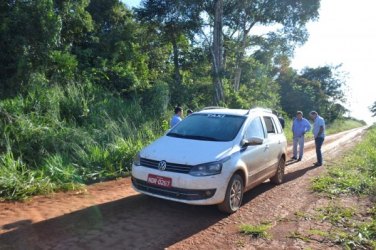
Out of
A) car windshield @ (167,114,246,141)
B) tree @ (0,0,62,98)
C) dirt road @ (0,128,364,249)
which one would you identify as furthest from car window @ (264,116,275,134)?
tree @ (0,0,62,98)

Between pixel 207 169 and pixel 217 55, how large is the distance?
48.3 feet

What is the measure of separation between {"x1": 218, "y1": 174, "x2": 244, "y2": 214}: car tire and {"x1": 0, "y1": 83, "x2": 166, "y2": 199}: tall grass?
325cm

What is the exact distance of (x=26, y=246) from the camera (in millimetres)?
4574

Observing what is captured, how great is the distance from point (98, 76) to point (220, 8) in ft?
25.9

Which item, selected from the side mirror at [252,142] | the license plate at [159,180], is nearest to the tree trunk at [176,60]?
the side mirror at [252,142]

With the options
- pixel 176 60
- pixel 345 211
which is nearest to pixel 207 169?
pixel 345 211

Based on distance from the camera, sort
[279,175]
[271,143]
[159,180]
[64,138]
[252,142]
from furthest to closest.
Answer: [64,138], [279,175], [271,143], [252,142], [159,180]

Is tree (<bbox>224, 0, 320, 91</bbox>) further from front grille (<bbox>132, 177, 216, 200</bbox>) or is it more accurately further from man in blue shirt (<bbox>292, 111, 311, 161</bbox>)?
front grille (<bbox>132, 177, 216, 200</bbox>)

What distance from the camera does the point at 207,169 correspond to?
5.64 meters

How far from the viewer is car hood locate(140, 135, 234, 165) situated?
5.71 m

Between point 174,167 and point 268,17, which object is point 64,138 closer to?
point 174,167

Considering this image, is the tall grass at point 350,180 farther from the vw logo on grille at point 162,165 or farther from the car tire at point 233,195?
the vw logo on grille at point 162,165

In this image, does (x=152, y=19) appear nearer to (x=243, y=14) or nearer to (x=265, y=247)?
(x=243, y=14)

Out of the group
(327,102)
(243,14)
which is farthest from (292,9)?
(327,102)
